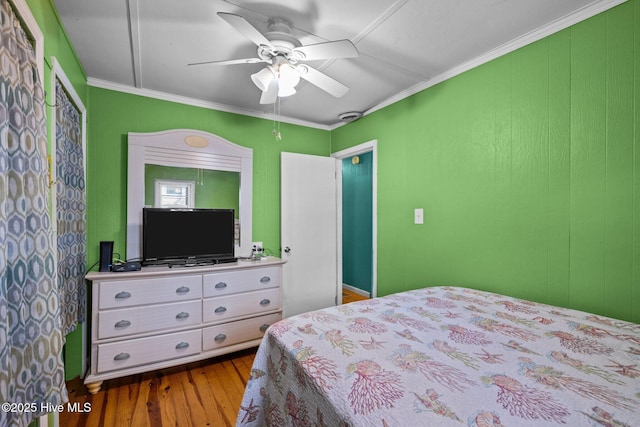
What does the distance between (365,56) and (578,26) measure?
1.20 m

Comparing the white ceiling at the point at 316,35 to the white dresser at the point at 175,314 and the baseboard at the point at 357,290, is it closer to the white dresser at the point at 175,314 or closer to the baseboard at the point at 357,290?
the white dresser at the point at 175,314

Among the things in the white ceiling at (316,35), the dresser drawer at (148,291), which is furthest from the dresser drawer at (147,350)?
the white ceiling at (316,35)

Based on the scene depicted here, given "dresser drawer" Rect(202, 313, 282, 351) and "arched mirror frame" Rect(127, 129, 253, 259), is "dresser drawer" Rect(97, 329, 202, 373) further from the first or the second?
"arched mirror frame" Rect(127, 129, 253, 259)

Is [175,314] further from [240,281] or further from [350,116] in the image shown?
[350,116]

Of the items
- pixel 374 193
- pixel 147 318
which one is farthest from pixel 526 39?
pixel 147 318

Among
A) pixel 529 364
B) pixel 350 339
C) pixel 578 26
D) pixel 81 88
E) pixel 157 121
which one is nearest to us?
pixel 529 364

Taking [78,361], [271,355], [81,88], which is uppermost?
[81,88]

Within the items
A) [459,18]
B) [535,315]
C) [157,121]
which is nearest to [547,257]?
[535,315]

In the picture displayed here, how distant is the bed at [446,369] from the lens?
2.38 ft

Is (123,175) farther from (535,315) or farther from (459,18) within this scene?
(535,315)

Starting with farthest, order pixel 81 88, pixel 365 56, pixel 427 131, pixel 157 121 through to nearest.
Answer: pixel 157 121
pixel 427 131
pixel 81 88
pixel 365 56

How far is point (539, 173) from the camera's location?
5.69 feet

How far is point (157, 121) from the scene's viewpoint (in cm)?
262

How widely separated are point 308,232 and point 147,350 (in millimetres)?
1839
